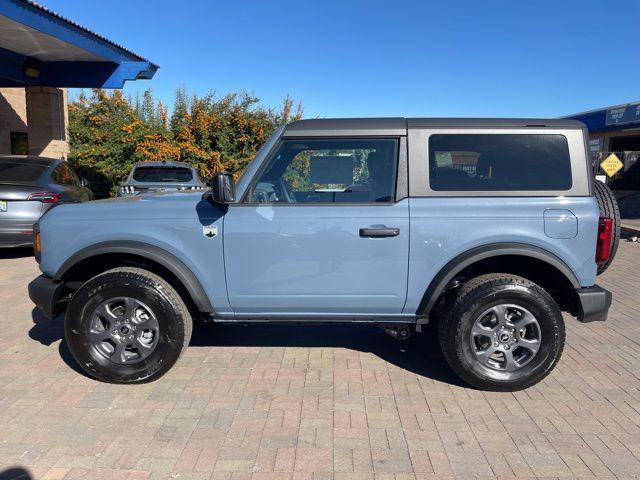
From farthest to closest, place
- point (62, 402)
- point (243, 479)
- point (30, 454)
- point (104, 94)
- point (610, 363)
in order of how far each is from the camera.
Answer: point (104, 94) < point (610, 363) < point (62, 402) < point (30, 454) < point (243, 479)

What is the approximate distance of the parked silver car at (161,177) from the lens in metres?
9.30

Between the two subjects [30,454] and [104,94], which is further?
[104,94]

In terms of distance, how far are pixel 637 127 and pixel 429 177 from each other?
2550 cm

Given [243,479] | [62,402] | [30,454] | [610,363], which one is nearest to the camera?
[243,479]

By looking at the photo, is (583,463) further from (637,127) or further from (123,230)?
(637,127)

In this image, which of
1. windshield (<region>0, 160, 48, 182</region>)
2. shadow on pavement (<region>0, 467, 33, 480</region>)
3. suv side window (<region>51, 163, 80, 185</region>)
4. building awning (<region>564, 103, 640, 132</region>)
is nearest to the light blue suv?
shadow on pavement (<region>0, 467, 33, 480</region>)

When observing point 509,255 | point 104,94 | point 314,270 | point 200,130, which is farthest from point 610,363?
point 104,94

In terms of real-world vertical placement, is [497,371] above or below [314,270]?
below

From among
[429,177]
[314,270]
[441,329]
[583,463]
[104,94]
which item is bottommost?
[583,463]

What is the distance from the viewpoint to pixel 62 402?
3.29 metres

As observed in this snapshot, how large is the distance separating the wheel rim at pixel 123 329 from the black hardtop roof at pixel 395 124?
1.71 metres

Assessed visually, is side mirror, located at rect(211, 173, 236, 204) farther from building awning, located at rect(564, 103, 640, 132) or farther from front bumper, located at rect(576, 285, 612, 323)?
building awning, located at rect(564, 103, 640, 132)

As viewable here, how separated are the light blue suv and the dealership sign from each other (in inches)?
932

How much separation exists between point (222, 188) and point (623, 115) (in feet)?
86.0
